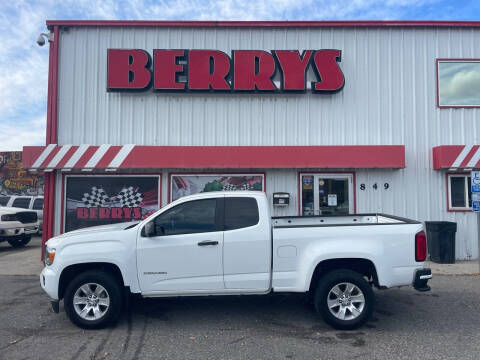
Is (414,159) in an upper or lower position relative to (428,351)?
upper

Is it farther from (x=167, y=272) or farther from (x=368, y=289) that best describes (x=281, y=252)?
(x=167, y=272)

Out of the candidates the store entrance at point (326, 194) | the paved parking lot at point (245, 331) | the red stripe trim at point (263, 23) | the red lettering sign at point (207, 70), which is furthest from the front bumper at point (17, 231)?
the store entrance at point (326, 194)

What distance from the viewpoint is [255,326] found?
16.3ft

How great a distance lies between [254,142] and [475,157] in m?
6.16

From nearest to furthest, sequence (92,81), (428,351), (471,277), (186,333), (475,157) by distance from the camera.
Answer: (428,351)
(186,333)
(471,277)
(475,157)
(92,81)

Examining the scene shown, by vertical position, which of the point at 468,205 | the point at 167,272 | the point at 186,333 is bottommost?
the point at 186,333

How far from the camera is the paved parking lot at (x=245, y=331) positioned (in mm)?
4168

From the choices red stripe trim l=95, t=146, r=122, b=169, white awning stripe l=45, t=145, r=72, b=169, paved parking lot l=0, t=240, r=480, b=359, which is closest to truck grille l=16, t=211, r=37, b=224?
white awning stripe l=45, t=145, r=72, b=169

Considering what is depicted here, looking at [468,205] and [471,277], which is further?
[468,205]

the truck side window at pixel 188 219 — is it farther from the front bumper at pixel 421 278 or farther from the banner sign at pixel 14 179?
the banner sign at pixel 14 179

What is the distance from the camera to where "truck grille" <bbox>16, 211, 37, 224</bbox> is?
40.7ft

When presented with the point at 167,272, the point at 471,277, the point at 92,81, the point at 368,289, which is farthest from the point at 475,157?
the point at 92,81

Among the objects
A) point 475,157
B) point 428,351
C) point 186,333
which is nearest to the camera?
point 428,351

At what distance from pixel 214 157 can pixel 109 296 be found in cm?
532
